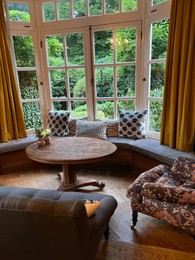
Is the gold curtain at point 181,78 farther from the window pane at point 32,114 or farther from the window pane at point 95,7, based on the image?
the window pane at point 32,114

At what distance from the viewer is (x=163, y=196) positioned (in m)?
1.69

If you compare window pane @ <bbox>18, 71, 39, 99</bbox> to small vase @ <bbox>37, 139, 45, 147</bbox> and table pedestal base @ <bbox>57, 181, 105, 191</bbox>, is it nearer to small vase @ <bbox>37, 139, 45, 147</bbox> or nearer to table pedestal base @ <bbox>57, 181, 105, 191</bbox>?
small vase @ <bbox>37, 139, 45, 147</bbox>

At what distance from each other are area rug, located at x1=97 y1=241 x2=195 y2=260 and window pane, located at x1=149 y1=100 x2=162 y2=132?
1.84 meters

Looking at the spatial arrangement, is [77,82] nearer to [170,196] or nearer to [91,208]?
[170,196]

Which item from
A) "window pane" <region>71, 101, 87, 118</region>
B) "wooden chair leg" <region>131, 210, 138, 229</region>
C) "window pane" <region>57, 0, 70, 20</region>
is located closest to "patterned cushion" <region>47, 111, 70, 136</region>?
"window pane" <region>71, 101, 87, 118</region>

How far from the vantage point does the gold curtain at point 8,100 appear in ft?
10.3

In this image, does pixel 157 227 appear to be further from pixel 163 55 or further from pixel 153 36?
pixel 153 36

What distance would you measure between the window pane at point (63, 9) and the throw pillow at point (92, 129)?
5.68 ft

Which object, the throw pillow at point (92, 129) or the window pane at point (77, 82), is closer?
the throw pillow at point (92, 129)

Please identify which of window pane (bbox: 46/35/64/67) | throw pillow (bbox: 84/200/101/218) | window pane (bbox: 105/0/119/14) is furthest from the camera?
window pane (bbox: 46/35/64/67)

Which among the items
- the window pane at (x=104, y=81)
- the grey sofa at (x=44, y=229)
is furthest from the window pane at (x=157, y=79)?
the grey sofa at (x=44, y=229)

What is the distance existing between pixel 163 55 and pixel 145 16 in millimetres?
625

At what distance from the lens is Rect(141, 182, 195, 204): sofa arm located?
1613 millimetres

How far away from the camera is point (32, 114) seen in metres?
3.72
